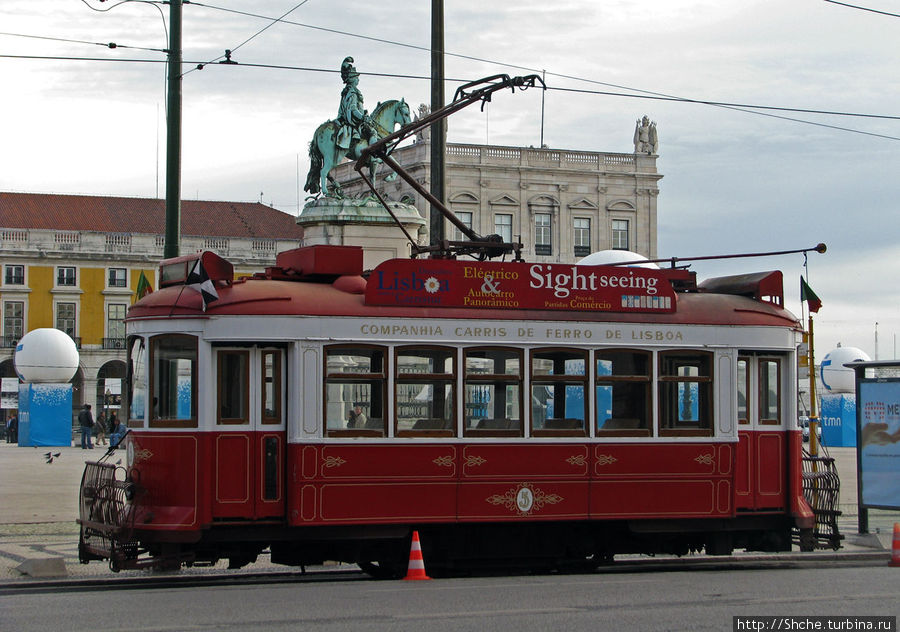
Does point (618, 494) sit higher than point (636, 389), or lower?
lower

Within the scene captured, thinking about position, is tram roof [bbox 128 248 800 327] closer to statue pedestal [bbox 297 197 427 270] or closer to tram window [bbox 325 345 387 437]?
tram window [bbox 325 345 387 437]

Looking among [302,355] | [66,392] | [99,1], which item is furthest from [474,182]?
[302,355]

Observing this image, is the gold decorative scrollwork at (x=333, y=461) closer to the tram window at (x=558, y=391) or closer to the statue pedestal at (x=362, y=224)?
the tram window at (x=558, y=391)

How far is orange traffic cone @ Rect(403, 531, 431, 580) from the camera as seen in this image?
12.4 metres

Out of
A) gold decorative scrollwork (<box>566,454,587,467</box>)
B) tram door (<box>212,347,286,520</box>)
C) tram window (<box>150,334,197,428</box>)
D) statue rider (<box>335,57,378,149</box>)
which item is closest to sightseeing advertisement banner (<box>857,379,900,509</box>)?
gold decorative scrollwork (<box>566,454,587,467</box>)

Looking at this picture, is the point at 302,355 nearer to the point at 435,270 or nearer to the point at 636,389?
the point at 435,270

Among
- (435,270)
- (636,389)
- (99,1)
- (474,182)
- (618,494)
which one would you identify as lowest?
(618,494)

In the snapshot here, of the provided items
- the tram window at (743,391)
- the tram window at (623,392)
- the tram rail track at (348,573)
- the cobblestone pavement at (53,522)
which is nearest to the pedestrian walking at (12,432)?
the cobblestone pavement at (53,522)

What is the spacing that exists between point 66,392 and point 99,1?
31.5 metres

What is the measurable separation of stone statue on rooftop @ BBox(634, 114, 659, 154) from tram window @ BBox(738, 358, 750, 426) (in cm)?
6879

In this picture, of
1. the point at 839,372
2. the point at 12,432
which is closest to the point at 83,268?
the point at 12,432

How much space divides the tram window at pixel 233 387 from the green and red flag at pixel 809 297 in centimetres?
946

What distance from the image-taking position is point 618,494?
13438 millimetres

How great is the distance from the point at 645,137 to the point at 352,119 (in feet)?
173
